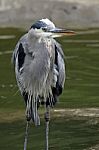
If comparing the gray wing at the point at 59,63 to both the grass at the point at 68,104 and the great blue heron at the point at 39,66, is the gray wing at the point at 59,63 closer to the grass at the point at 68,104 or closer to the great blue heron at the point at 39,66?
the great blue heron at the point at 39,66

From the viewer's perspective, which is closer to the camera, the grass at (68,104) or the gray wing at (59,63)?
the gray wing at (59,63)

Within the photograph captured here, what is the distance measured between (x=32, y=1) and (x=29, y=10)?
378 millimetres

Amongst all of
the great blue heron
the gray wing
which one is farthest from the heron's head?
the gray wing

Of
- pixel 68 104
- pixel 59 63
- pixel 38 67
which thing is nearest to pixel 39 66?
pixel 38 67

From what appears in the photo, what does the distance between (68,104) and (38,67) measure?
8.48 ft

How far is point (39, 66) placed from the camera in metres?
6.28

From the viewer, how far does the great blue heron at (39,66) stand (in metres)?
6.05

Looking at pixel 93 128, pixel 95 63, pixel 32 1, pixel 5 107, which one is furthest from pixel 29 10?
pixel 93 128

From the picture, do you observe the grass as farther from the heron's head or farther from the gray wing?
the heron's head

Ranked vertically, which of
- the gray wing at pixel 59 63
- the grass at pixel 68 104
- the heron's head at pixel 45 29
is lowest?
the grass at pixel 68 104

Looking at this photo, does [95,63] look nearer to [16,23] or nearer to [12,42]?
[12,42]

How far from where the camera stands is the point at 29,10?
1602cm

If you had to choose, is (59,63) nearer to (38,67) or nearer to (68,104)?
(38,67)

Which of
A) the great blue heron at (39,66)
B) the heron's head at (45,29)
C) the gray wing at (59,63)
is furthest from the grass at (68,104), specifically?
the heron's head at (45,29)
